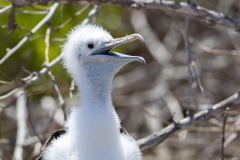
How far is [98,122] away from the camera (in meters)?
3.32

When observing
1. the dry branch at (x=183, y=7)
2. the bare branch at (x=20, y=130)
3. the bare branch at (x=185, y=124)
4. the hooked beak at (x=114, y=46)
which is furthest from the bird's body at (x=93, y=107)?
the bare branch at (x=20, y=130)

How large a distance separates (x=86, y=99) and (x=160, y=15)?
4.17 m

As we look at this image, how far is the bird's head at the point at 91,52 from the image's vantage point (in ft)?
11.4

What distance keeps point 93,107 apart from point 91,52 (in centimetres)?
33

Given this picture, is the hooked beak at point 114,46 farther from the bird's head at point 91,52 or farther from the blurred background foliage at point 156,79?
the blurred background foliage at point 156,79

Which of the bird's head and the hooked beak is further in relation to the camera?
the bird's head

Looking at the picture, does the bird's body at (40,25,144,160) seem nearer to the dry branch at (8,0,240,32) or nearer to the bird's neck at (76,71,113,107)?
the bird's neck at (76,71,113,107)

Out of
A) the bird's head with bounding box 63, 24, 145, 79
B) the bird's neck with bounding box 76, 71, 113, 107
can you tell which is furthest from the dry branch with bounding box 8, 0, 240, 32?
the bird's neck with bounding box 76, 71, 113, 107

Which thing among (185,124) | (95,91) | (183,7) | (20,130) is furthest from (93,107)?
(20,130)

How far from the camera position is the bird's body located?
3.32 m

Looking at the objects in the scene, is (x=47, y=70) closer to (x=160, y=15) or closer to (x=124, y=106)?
(x=124, y=106)

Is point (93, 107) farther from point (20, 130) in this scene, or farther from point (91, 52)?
point (20, 130)

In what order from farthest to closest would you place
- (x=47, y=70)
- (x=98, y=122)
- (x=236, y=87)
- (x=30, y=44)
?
(x=236, y=87), (x=30, y=44), (x=47, y=70), (x=98, y=122)

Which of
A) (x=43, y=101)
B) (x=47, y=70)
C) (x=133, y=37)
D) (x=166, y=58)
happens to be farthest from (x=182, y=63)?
(x=133, y=37)
